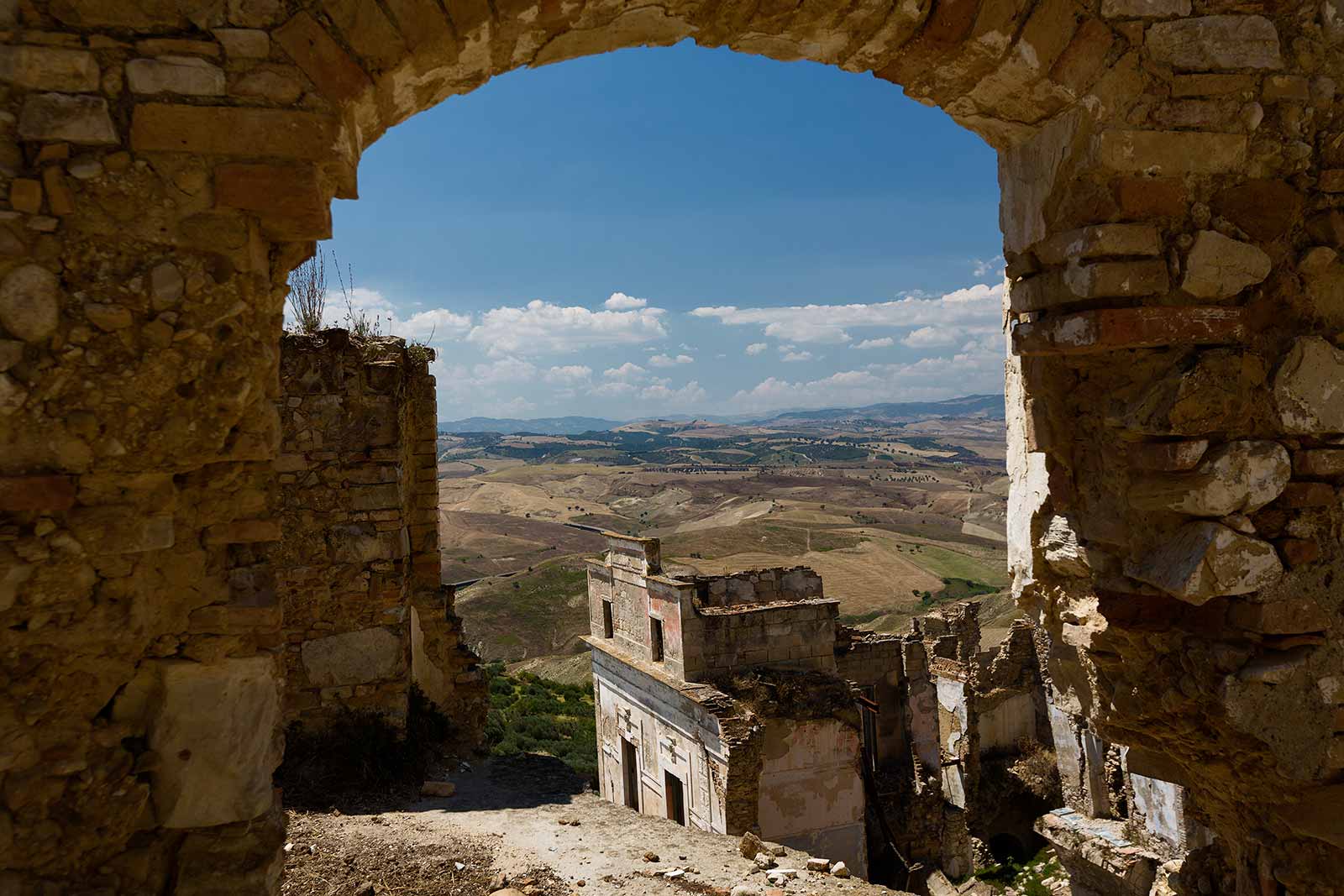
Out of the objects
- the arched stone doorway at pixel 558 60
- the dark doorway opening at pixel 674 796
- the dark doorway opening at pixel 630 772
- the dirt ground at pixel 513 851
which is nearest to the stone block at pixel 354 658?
the dirt ground at pixel 513 851

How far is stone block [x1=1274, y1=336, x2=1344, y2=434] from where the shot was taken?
10.1 ft

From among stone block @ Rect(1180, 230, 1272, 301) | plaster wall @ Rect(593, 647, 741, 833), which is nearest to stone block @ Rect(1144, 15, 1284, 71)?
stone block @ Rect(1180, 230, 1272, 301)

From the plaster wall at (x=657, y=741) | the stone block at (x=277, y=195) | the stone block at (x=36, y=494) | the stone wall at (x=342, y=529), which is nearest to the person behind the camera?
the stone block at (x=36, y=494)

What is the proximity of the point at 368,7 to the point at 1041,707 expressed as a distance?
20.9 m

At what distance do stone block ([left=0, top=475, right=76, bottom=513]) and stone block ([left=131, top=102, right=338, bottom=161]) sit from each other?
96 centimetres

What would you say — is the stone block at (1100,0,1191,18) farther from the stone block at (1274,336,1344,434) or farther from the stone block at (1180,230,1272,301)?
the stone block at (1274,336,1344,434)

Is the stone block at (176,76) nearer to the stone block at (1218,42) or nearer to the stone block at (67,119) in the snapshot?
the stone block at (67,119)

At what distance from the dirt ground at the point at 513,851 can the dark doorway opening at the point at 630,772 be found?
8.59m

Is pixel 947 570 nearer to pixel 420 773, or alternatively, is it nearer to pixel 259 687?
pixel 420 773

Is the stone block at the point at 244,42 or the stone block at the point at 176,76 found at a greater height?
the stone block at the point at 244,42

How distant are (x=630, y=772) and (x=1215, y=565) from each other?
13.8 m

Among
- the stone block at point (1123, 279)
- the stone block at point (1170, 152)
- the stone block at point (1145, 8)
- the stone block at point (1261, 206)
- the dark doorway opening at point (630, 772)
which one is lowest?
the dark doorway opening at point (630, 772)

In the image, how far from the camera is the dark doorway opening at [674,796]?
13.6 meters

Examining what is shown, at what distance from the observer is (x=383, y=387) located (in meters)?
6.62
